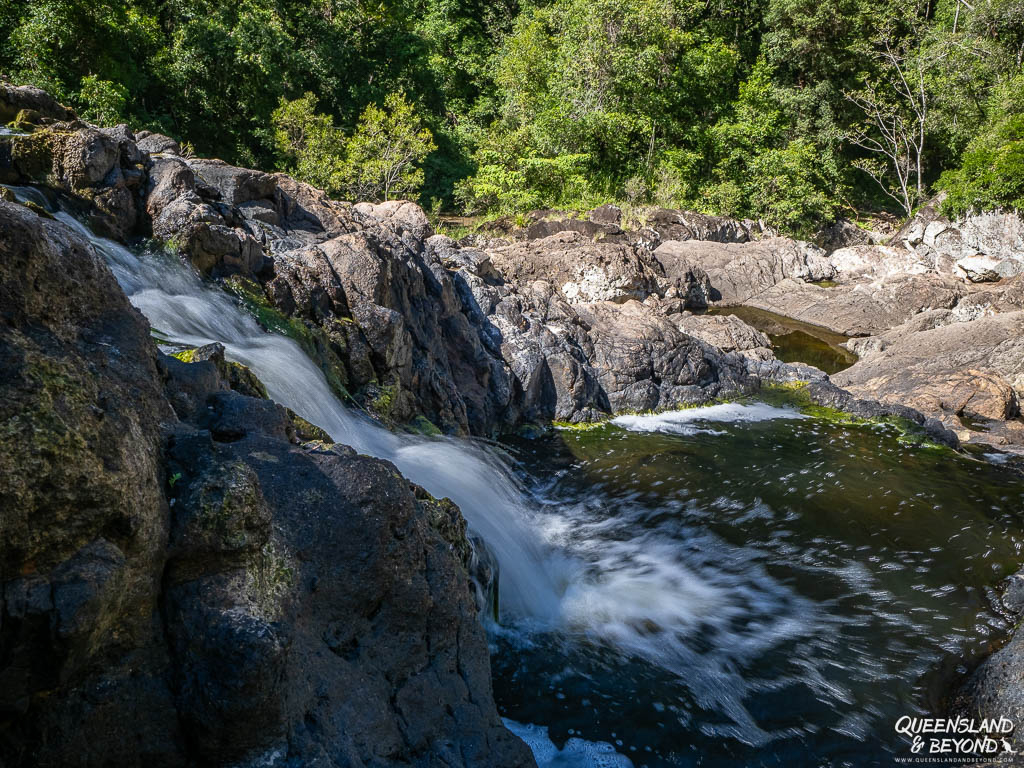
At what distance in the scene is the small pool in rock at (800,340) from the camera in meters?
17.9

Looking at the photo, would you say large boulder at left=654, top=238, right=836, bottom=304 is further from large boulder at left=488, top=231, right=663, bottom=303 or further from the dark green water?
the dark green water

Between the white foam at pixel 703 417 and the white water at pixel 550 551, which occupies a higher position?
the white water at pixel 550 551

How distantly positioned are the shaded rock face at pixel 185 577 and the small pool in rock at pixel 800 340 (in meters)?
16.7

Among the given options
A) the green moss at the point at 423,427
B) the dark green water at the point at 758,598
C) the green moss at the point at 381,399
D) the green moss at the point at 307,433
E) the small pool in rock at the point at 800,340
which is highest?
the green moss at the point at 307,433

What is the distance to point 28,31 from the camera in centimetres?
1491

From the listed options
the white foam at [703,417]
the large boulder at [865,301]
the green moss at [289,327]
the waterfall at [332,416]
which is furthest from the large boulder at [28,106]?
the large boulder at [865,301]

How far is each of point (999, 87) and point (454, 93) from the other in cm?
2633

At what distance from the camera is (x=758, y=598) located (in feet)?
20.9

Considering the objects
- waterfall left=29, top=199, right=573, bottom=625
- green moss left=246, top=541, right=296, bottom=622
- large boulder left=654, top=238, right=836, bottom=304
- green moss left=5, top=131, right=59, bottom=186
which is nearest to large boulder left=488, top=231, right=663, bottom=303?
large boulder left=654, top=238, right=836, bottom=304

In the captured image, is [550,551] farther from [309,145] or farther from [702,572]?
[309,145]

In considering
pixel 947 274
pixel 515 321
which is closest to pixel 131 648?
pixel 515 321

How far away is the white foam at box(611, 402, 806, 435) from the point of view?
476 inches

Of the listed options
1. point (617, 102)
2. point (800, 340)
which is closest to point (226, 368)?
point (800, 340)

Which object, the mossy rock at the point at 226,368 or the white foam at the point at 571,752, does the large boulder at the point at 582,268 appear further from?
the white foam at the point at 571,752
